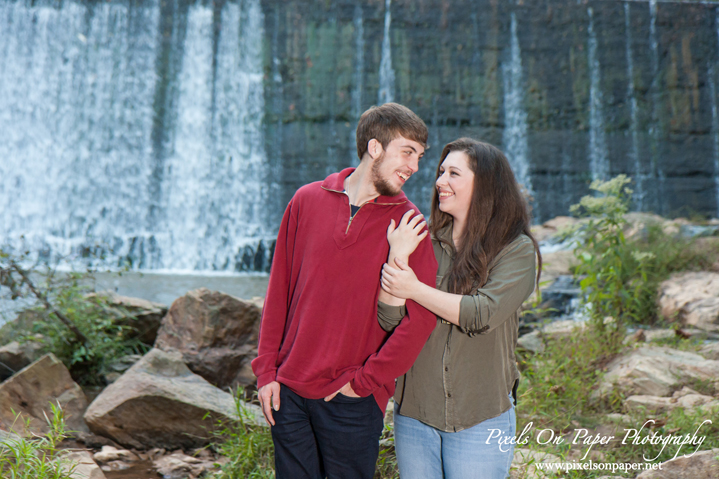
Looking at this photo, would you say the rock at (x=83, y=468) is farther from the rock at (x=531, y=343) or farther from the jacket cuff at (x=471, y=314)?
the rock at (x=531, y=343)

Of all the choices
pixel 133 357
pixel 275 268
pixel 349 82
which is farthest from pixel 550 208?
pixel 275 268

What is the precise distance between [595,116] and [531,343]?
40.2 ft

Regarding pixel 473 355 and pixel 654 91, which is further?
pixel 654 91

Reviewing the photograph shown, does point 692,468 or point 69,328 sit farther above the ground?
point 69,328

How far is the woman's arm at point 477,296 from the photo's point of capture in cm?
168

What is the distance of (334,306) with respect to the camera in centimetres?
177

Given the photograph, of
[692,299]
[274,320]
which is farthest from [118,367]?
[692,299]

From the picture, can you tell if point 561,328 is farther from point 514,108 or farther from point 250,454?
point 514,108

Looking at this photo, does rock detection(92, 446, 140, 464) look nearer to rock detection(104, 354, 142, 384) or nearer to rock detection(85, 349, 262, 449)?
rock detection(85, 349, 262, 449)

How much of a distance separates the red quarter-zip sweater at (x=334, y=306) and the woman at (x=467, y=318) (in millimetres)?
66

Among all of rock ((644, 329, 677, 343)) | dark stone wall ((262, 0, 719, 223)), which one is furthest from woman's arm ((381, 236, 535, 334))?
dark stone wall ((262, 0, 719, 223))

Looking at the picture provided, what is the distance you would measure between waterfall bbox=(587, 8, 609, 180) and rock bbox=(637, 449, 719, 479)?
13.7 m

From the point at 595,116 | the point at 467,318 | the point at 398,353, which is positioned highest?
the point at 595,116

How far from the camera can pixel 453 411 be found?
1721mm
